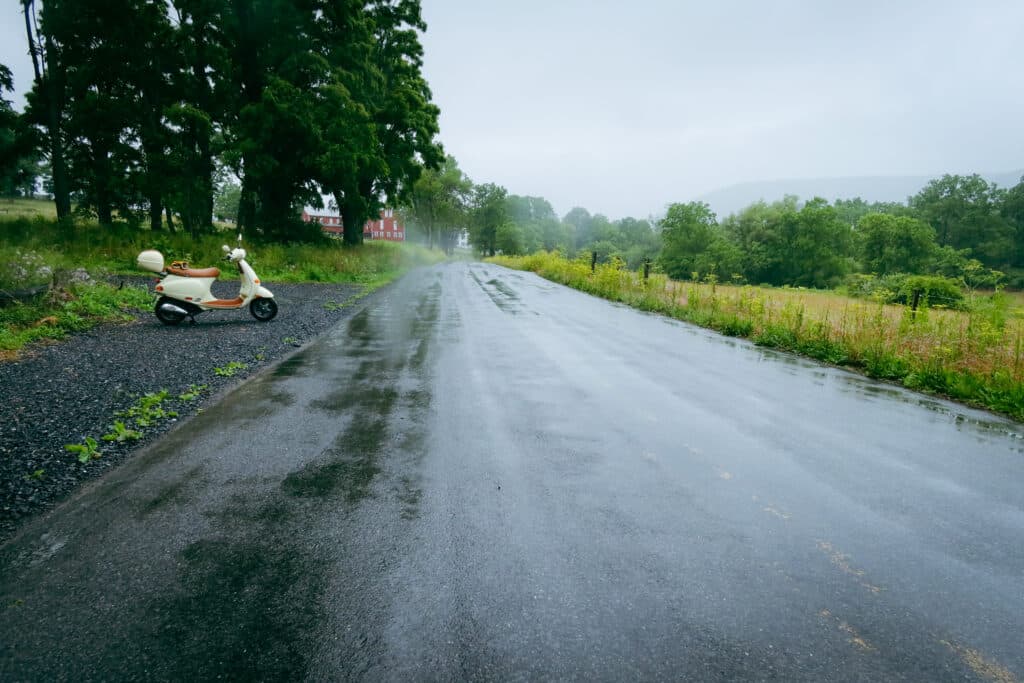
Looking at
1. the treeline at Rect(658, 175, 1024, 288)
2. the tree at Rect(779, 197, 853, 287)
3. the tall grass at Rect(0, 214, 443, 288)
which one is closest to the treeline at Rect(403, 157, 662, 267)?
the treeline at Rect(658, 175, 1024, 288)

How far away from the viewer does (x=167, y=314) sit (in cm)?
860

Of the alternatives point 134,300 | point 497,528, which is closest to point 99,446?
point 497,528

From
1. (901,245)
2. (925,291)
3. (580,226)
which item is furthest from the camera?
(580,226)

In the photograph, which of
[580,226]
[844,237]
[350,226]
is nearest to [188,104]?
[350,226]

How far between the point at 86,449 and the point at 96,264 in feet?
51.8

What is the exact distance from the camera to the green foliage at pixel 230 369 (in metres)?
5.90

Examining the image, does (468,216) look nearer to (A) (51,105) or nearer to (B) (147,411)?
(A) (51,105)

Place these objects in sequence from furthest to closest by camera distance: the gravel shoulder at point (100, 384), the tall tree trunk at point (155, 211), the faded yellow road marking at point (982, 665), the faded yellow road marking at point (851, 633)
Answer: the tall tree trunk at point (155, 211), the gravel shoulder at point (100, 384), the faded yellow road marking at point (851, 633), the faded yellow road marking at point (982, 665)

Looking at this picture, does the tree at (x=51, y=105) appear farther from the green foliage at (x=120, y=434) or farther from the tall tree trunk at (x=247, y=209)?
the green foliage at (x=120, y=434)

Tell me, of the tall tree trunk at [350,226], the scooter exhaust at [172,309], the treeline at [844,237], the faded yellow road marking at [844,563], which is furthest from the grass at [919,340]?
the treeline at [844,237]

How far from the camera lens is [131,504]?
2.95 m

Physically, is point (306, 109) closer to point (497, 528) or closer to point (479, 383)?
point (479, 383)

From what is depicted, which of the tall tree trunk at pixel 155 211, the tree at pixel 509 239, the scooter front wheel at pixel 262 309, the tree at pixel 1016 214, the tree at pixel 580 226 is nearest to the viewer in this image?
the scooter front wheel at pixel 262 309

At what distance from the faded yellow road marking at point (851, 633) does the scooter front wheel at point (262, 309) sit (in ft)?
32.7
